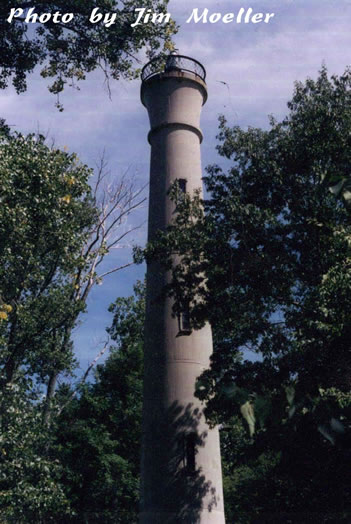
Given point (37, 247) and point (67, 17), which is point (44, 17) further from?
point (37, 247)

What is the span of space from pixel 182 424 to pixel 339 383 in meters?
6.13

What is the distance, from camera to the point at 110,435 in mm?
31594

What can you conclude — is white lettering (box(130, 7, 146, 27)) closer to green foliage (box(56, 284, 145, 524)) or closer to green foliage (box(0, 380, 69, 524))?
green foliage (box(0, 380, 69, 524))

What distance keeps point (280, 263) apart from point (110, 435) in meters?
20.0

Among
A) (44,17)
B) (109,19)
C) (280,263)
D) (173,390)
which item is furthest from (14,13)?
(173,390)

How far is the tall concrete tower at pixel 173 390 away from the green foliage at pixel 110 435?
12.8 metres

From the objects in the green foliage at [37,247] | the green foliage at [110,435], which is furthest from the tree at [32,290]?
the green foliage at [110,435]

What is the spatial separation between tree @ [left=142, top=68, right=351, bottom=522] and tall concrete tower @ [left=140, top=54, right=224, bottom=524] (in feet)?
Result: 3.91

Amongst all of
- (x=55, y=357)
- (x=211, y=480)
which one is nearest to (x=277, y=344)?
(x=211, y=480)

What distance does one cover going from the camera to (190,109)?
23.6m

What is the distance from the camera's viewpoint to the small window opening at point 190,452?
17531 mm

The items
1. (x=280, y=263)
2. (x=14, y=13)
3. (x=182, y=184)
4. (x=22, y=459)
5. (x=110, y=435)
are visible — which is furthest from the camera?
(x=110, y=435)

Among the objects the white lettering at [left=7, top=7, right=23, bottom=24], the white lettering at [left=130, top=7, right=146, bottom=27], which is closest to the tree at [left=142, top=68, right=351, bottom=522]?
the white lettering at [left=130, top=7, right=146, bottom=27]

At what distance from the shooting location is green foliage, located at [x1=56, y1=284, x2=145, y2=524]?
97.1 feet
